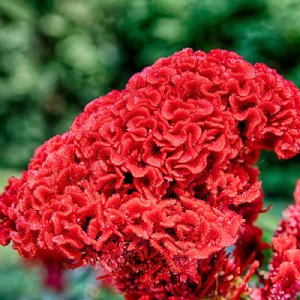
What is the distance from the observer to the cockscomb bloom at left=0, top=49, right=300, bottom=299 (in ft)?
4.97

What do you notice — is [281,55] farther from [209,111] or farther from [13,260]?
[209,111]

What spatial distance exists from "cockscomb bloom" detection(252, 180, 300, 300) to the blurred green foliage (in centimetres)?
502

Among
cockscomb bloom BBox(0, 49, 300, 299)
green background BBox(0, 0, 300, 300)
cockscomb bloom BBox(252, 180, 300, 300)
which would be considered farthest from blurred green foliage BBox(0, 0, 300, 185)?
cockscomb bloom BBox(0, 49, 300, 299)

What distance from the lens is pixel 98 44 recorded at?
26.3ft

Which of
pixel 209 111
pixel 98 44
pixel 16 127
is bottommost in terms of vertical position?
pixel 209 111

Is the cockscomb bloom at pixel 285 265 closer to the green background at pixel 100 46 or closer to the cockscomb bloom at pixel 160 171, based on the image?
the cockscomb bloom at pixel 160 171

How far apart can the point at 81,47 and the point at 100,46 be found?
37 centimetres

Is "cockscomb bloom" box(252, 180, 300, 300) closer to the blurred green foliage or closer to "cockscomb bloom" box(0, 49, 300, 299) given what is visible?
"cockscomb bloom" box(0, 49, 300, 299)

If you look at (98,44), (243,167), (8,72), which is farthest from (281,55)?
(243,167)

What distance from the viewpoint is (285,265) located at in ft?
5.89

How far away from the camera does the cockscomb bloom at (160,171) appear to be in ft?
4.97

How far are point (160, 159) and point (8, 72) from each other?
21.1 feet

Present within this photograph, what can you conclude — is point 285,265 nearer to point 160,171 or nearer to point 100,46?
point 160,171

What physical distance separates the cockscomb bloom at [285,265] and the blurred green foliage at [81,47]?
5016mm
